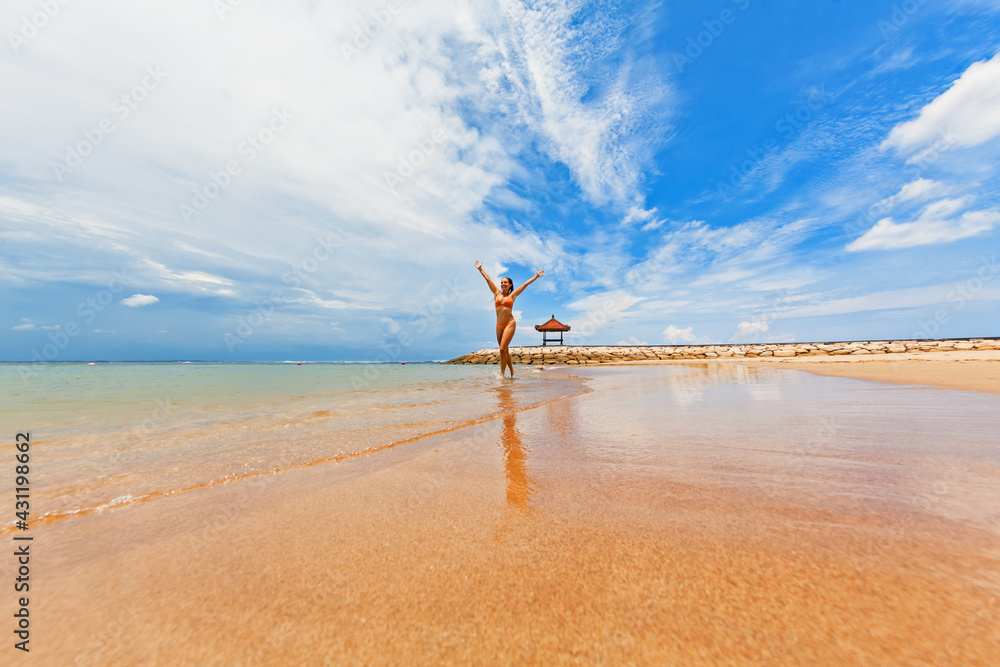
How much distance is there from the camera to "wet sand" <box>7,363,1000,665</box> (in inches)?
40.2

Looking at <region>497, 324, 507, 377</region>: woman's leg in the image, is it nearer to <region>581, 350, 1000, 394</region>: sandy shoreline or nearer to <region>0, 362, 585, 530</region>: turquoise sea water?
<region>0, 362, 585, 530</region>: turquoise sea water

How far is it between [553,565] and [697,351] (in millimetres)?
36135

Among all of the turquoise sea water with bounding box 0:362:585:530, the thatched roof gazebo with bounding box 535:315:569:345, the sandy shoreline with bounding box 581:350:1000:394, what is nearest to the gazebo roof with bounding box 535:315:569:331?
the thatched roof gazebo with bounding box 535:315:569:345

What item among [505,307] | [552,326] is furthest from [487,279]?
[552,326]

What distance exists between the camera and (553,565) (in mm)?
1398

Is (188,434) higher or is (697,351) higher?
(697,351)

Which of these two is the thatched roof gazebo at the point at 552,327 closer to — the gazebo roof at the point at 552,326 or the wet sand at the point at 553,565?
the gazebo roof at the point at 552,326

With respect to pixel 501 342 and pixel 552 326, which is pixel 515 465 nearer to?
pixel 501 342

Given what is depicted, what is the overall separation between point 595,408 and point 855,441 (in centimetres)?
285

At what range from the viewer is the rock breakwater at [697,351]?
82.3ft

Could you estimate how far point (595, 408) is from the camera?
5.45 m

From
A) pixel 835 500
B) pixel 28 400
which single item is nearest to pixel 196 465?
pixel 835 500

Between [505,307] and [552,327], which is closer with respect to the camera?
[505,307]

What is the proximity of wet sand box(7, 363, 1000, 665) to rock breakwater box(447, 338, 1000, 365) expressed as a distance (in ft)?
86.9
